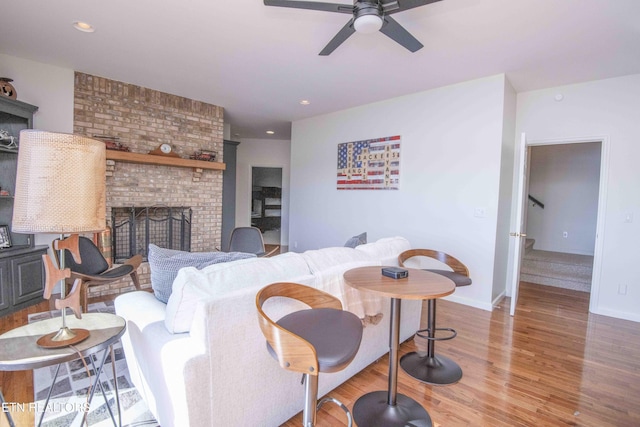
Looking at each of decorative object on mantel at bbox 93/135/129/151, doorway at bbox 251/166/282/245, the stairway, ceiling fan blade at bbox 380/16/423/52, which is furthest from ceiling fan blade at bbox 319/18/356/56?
doorway at bbox 251/166/282/245

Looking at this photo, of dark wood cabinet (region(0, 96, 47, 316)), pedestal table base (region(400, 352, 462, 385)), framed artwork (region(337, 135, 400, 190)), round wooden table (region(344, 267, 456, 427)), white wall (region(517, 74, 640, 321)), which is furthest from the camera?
framed artwork (region(337, 135, 400, 190))

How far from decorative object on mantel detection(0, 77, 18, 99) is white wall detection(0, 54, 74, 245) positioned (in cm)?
24

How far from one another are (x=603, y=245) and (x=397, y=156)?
8.28 ft

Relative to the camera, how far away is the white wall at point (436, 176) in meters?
3.55

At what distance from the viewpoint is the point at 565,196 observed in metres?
5.76

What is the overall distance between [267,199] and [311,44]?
5666mm

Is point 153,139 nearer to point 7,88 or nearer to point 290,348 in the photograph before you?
point 7,88

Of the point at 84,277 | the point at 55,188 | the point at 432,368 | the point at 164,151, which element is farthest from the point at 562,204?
the point at 84,277

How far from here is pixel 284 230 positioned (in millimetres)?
7973

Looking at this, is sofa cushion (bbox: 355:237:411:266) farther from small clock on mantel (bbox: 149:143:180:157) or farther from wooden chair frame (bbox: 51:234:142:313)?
small clock on mantel (bbox: 149:143:180:157)

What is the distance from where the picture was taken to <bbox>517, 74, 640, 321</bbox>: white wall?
331 centimetres

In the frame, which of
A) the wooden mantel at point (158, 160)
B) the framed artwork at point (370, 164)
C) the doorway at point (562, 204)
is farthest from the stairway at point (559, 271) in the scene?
the wooden mantel at point (158, 160)

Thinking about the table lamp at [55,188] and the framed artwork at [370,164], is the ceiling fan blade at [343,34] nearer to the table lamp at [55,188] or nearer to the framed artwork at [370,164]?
the table lamp at [55,188]

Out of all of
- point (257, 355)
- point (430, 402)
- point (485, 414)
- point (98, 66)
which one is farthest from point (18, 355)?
point (98, 66)
